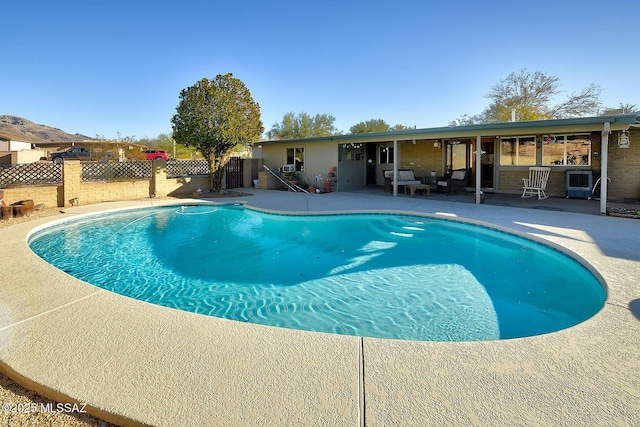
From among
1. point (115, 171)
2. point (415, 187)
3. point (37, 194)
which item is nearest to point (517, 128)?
point (415, 187)

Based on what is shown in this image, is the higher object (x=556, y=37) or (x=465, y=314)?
(x=556, y=37)

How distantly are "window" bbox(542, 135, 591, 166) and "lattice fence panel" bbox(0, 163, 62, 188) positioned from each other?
53.7 feet

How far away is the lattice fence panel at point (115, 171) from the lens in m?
13.3

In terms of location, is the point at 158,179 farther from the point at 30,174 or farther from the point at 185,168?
the point at 30,174

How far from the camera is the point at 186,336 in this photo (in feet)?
10.6

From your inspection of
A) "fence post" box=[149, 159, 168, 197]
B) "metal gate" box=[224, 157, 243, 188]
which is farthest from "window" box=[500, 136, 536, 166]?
"fence post" box=[149, 159, 168, 197]

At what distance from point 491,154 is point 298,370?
13915mm

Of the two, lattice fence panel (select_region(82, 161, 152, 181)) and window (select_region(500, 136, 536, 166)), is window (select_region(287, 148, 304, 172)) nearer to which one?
lattice fence panel (select_region(82, 161, 152, 181))

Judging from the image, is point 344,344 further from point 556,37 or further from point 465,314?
point 556,37

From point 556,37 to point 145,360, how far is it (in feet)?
68.6

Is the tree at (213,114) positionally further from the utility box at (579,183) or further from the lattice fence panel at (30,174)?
the utility box at (579,183)

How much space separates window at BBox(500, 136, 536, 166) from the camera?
13.3 m

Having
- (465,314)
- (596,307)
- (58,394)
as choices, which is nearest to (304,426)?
(58,394)

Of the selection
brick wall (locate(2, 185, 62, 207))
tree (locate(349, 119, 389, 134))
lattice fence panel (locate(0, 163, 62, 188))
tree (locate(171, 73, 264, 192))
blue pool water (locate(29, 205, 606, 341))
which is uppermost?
tree (locate(349, 119, 389, 134))
